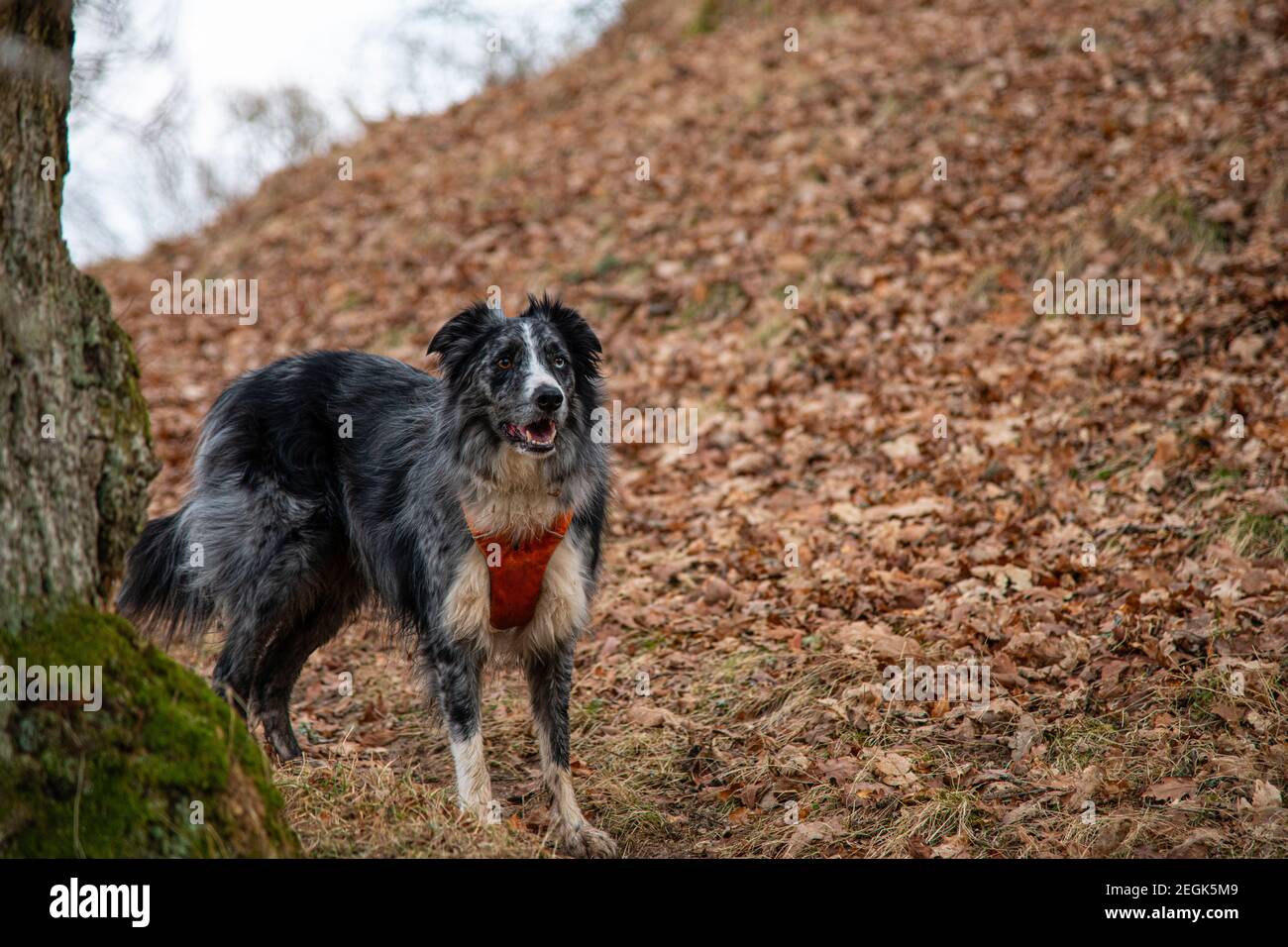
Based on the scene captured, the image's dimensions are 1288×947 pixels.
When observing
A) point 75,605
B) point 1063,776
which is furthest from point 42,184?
point 1063,776

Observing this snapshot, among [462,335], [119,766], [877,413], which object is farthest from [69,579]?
[877,413]

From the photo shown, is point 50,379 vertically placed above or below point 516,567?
above

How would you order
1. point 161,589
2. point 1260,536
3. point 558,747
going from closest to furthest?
point 558,747 < point 161,589 < point 1260,536

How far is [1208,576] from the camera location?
5422 millimetres

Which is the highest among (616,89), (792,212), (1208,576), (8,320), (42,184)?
(616,89)

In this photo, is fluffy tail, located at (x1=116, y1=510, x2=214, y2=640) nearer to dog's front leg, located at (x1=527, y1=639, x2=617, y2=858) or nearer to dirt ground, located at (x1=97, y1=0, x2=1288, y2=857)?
dirt ground, located at (x1=97, y1=0, x2=1288, y2=857)

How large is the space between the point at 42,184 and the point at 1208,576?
5.48 m

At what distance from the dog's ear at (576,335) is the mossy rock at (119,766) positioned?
227cm

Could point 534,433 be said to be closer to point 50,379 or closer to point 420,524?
point 420,524

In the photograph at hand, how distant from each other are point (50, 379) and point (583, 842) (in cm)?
280

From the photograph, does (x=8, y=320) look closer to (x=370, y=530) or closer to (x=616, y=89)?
(x=370, y=530)

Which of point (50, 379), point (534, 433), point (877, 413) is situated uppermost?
point (877, 413)

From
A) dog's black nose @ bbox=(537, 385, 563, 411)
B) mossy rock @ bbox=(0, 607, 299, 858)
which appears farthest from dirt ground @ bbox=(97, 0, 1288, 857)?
dog's black nose @ bbox=(537, 385, 563, 411)

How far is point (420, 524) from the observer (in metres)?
4.87
